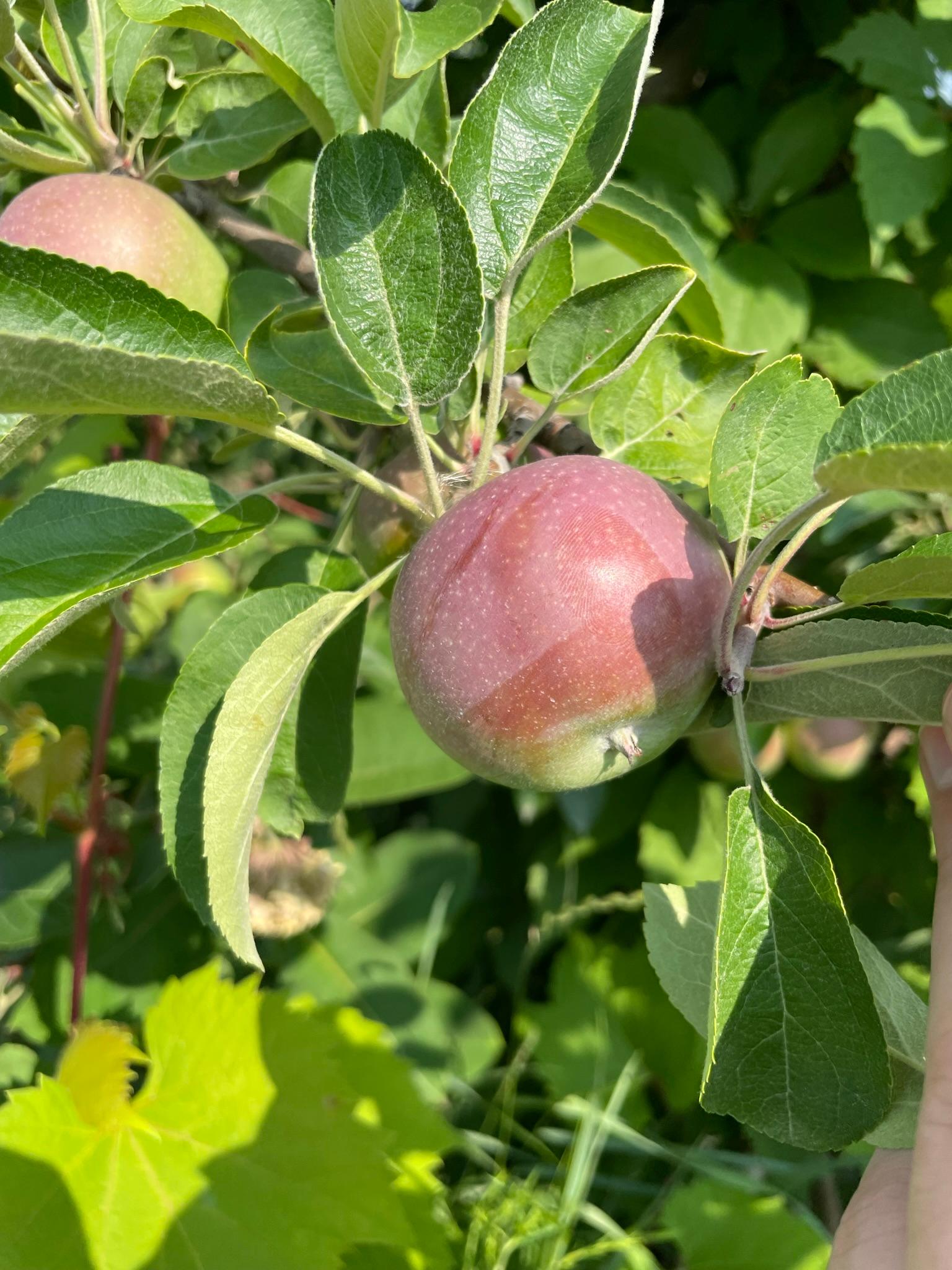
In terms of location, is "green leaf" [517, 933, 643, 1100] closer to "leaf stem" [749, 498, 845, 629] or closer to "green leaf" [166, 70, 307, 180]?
"leaf stem" [749, 498, 845, 629]

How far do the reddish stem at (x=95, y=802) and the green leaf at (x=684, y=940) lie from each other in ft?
2.30

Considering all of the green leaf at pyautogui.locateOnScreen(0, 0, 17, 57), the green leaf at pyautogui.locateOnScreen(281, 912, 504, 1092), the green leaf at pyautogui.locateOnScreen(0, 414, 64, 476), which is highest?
the green leaf at pyautogui.locateOnScreen(0, 0, 17, 57)

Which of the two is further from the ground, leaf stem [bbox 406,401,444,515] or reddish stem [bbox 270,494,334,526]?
leaf stem [bbox 406,401,444,515]

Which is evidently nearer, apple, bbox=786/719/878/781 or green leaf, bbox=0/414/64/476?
green leaf, bbox=0/414/64/476

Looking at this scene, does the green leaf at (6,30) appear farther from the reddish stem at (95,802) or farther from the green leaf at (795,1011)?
the green leaf at (795,1011)

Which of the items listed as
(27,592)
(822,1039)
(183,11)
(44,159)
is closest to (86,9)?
(44,159)

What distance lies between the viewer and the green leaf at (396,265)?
1.98ft

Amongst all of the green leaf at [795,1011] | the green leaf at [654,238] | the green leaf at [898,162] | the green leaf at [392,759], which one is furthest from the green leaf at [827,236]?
the green leaf at [795,1011]

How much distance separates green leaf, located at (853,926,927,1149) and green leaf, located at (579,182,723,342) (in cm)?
56

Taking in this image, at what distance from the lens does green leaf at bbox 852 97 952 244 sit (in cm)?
106

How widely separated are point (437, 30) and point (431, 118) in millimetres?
189

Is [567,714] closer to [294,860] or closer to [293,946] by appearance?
[294,860]

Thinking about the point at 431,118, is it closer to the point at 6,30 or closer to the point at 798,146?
the point at 6,30

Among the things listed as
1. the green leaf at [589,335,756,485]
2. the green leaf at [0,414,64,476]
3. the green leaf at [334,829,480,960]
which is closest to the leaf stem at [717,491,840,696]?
the green leaf at [589,335,756,485]
